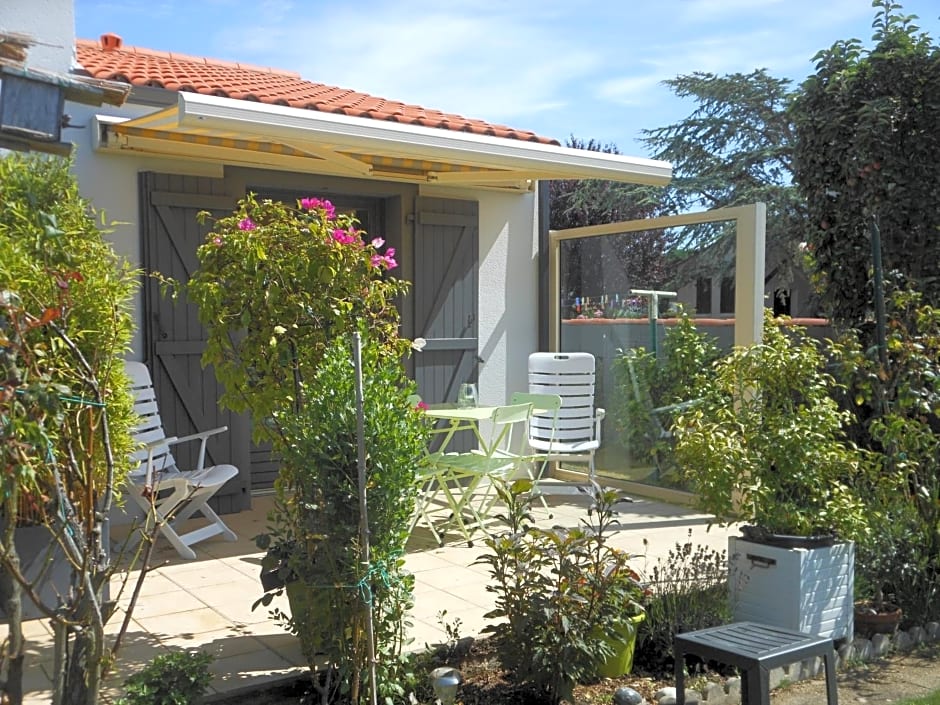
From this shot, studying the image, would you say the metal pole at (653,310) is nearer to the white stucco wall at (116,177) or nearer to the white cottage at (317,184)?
the white cottage at (317,184)

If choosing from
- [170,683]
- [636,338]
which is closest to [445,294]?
[636,338]

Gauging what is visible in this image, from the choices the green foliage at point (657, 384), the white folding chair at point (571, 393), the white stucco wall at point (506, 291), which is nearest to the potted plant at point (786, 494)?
the green foliage at point (657, 384)

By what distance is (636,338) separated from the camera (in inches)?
297

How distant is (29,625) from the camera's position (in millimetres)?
4156

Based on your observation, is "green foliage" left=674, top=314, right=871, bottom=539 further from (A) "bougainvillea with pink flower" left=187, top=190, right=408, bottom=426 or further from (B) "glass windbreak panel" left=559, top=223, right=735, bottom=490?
(B) "glass windbreak panel" left=559, top=223, right=735, bottom=490

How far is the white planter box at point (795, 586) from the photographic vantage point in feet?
12.8

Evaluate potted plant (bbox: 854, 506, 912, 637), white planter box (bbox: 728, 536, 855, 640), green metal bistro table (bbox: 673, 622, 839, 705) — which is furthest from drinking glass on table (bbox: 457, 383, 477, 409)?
green metal bistro table (bbox: 673, 622, 839, 705)

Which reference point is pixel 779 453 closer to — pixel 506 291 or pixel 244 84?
pixel 506 291

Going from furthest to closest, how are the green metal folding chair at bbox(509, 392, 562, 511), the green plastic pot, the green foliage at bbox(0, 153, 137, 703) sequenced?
the green metal folding chair at bbox(509, 392, 562, 511)
the green plastic pot
the green foliage at bbox(0, 153, 137, 703)

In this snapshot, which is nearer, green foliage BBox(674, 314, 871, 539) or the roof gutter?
green foliage BBox(674, 314, 871, 539)

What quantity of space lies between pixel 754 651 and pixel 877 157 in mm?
4001

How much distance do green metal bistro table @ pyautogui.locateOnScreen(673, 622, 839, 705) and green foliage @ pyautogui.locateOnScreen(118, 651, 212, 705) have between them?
1.64m

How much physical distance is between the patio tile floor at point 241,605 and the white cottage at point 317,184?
1.41m

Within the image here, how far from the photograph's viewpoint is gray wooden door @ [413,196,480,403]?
7320 mm
